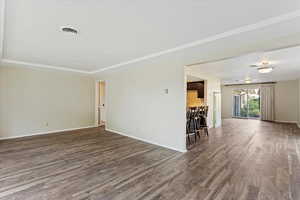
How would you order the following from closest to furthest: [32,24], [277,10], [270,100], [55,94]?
[277,10], [32,24], [55,94], [270,100]

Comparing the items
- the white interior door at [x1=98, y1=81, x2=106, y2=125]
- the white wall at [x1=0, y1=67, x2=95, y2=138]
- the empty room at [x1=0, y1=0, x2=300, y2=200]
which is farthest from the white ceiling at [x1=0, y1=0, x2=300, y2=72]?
the white interior door at [x1=98, y1=81, x2=106, y2=125]

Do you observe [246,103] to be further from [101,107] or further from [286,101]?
[101,107]

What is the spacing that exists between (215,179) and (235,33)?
2344mm

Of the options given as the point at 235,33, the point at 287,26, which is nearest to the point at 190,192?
the point at 235,33

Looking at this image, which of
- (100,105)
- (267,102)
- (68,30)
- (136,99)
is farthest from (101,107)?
(267,102)

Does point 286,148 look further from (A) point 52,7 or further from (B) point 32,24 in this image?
(B) point 32,24

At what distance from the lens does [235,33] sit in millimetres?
2438

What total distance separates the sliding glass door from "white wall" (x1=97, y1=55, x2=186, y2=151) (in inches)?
338

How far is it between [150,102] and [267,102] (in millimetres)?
8393

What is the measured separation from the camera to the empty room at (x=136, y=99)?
2.02m

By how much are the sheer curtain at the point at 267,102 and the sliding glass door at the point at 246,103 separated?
0.64 meters

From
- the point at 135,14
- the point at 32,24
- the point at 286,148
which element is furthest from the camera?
the point at 286,148

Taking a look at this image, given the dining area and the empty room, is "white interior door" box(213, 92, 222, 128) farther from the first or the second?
the dining area

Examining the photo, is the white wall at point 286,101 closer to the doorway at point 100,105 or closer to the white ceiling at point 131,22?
the white ceiling at point 131,22
